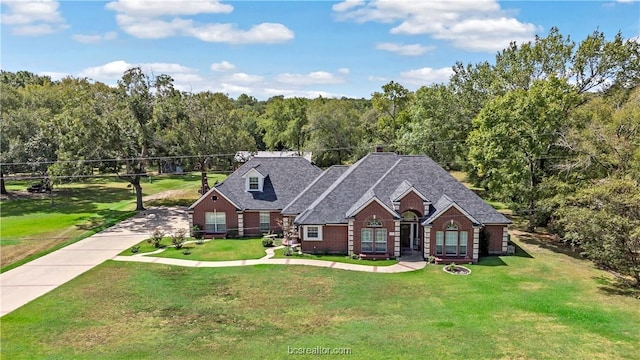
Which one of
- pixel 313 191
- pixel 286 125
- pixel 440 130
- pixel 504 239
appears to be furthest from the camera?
pixel 286 125

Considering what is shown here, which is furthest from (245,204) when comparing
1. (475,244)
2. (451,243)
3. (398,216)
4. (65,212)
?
(65,212)

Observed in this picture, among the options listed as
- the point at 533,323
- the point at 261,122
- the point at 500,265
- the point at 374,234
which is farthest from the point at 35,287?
the point at 261,122

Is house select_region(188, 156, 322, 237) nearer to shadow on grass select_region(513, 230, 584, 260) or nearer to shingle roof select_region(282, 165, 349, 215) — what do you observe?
shingle roof select_region(282, 165, 349, 215)

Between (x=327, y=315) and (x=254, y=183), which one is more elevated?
(x=254, y=183)

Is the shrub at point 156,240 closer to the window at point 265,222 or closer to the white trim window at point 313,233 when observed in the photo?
the window at point 265,222

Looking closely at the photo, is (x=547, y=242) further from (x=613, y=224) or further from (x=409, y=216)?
(x=409, y=216)

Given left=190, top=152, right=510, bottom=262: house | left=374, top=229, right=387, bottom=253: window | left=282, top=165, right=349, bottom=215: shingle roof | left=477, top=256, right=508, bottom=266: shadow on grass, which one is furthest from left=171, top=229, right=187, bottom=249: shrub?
left=477, top=256, right=508, bottom=266: shadow on grass
